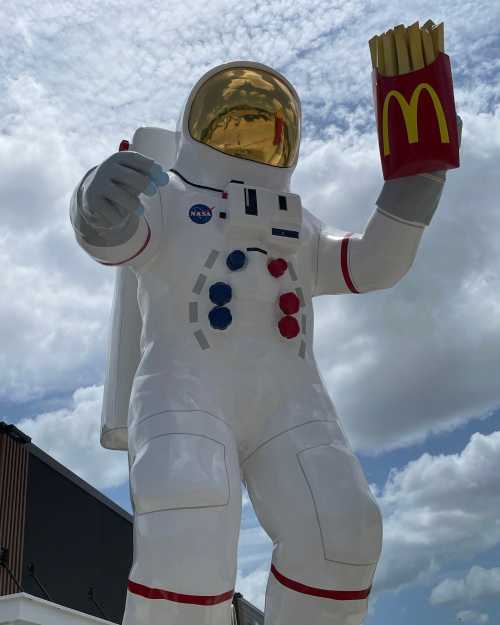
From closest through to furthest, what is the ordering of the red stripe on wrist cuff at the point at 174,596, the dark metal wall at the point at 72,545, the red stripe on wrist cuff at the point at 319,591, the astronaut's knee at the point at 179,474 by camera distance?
1. the red stripe on wrist cuff at the point at 174,596
2. the astronaut's knee at the point at 179,474
3. the red stripe on wrist cuff at the point at 319,591
4. the dark metal wall at the point at 72,545

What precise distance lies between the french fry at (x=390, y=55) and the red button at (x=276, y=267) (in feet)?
3.59

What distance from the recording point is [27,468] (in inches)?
610

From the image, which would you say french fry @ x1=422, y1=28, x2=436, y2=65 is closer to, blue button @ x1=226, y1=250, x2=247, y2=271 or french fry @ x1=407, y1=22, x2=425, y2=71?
french fry @ x1=407, y1=22, x2=425, y2=71

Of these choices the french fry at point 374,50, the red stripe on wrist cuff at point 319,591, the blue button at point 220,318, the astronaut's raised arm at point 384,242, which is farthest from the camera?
the french fry at point 374,50

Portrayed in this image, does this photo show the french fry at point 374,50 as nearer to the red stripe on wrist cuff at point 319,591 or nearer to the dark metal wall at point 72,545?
the red stripe on wrist cuff at point 319,591

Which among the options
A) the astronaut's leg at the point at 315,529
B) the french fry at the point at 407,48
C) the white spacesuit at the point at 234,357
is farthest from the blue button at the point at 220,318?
the french fry at the point at 407,48

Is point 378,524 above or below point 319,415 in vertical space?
below

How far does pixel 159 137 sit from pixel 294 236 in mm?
1447

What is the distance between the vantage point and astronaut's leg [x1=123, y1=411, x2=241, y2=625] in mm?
3271

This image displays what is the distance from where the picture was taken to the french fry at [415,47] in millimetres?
4195

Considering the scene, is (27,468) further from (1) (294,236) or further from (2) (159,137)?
(1) (294,236)

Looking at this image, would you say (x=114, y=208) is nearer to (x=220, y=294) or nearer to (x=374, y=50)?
(x=220, y=294)

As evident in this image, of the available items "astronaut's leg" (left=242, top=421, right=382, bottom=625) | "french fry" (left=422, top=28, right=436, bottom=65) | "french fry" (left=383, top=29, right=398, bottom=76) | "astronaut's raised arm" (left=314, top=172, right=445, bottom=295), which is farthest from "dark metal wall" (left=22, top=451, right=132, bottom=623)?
"french fry" (left=422, top=28, right=436, bottom=65)

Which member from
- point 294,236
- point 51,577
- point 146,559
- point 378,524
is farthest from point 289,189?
point 51,577
